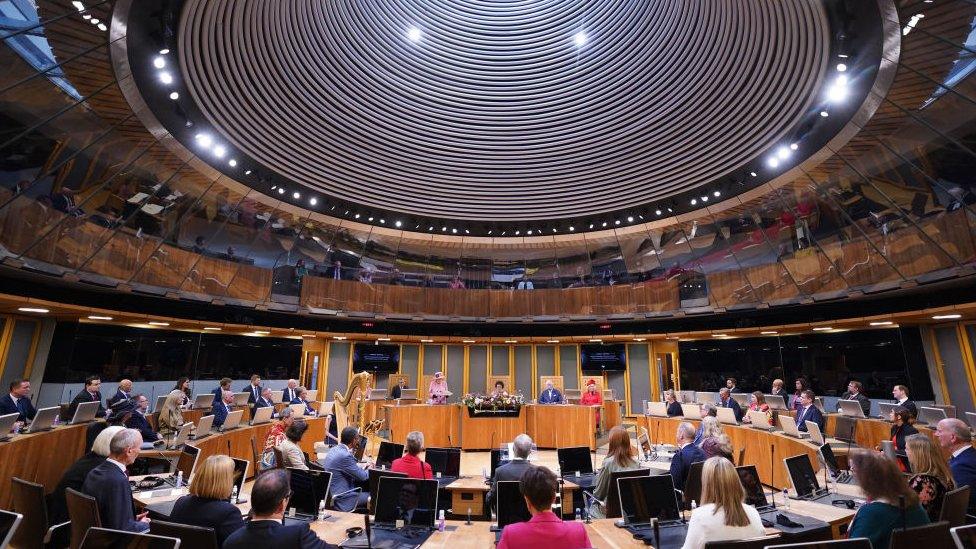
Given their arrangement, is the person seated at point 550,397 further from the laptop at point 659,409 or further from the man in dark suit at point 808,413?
the man in dark suit at point 808,413

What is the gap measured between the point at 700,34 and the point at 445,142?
678 centimetres

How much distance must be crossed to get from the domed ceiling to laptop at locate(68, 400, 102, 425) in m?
5.46

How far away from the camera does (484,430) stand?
36.9 ft

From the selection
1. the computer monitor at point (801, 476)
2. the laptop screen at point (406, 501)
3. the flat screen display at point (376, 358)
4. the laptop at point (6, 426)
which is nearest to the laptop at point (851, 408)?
the computer monitor at point (801, 476)

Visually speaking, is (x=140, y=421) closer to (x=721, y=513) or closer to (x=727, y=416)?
(x=721, y=513)

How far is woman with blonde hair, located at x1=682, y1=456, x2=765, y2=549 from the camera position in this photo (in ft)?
8.89

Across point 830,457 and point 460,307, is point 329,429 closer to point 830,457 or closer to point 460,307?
point 460,307

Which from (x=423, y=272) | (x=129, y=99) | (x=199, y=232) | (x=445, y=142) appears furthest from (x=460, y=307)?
(x=129, y=99)

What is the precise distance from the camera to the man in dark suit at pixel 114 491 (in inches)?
136

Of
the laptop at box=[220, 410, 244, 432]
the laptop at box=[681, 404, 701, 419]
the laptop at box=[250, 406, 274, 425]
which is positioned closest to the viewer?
the laptop at box=[220, 410, 244, 432]

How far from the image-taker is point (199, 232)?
10.8 meters

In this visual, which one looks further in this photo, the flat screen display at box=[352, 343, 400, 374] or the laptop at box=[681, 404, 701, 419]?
the flat screen display at box=[352, 343, 400, 374]

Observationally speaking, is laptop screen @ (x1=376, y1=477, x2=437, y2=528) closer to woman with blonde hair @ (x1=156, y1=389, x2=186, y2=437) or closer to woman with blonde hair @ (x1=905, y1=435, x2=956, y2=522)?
woman with blonde hair @ (x1=905, y1=435, x2=956, y2=522)

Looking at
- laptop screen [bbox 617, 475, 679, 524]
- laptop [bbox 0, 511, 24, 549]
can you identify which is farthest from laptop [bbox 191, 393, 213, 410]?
laptop screen [bbox 617, 475, 679, 524]
